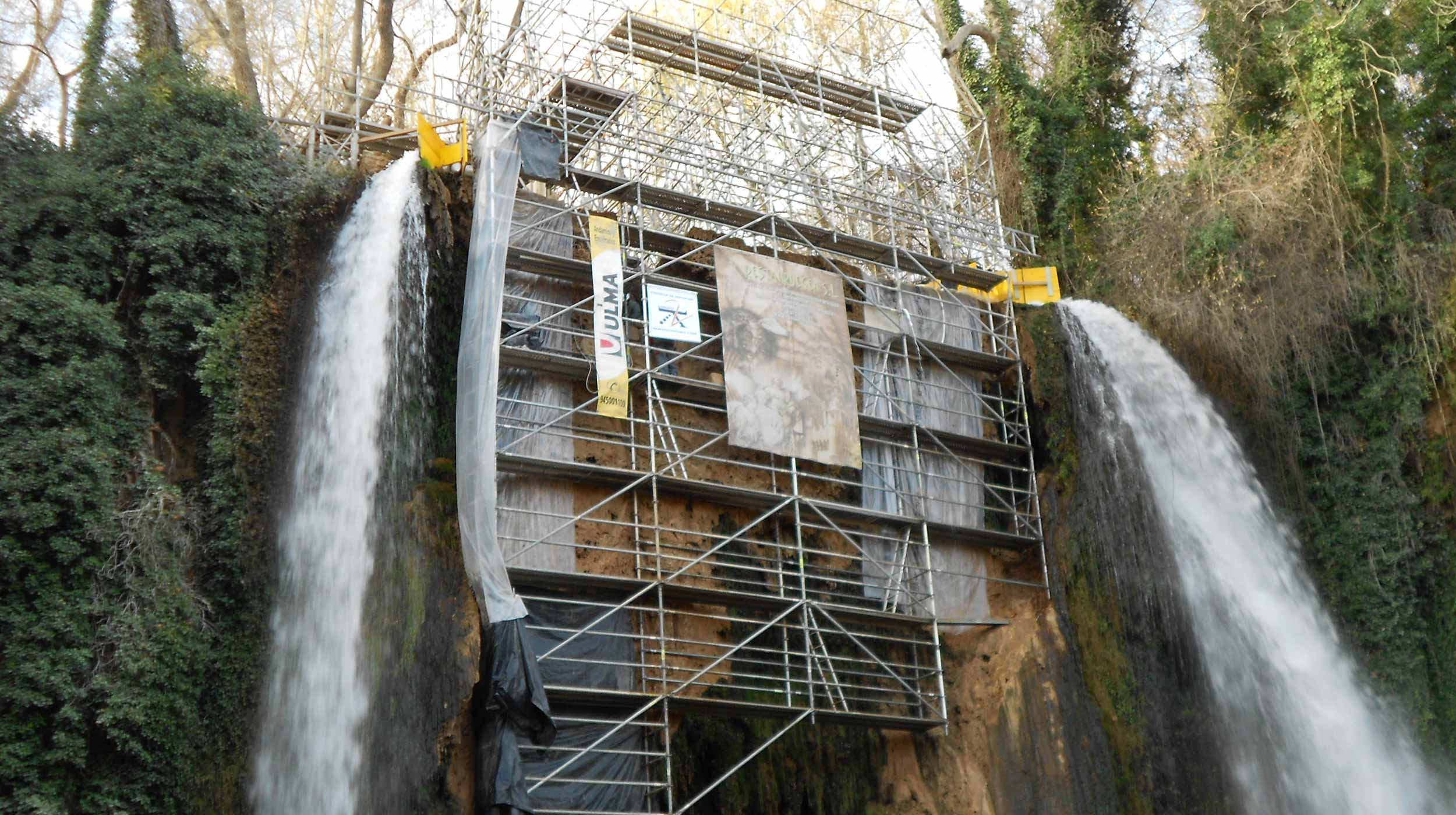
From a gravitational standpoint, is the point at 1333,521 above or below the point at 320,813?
above

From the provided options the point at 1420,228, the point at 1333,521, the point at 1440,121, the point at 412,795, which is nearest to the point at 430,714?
the point at 412,795

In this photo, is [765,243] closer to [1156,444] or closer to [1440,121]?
[1156,444]

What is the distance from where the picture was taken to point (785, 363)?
15.3 metres

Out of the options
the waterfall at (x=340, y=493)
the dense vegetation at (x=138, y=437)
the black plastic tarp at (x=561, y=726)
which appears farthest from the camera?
the black plastic tarp at (x=561, y=726)

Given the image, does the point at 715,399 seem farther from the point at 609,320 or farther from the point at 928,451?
the point at 928,451

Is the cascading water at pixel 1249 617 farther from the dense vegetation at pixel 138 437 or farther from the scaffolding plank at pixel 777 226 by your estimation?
the dense vegetation at pixel 138 437

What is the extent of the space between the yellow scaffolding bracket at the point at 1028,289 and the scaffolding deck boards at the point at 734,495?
10.2 feet

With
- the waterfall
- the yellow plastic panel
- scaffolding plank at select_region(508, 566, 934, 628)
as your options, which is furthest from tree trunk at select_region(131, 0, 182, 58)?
the yellow plastic panel

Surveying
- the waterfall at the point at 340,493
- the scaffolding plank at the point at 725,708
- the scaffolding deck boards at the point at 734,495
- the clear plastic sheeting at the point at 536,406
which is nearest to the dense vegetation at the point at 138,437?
the waterfall at the point at 340,493

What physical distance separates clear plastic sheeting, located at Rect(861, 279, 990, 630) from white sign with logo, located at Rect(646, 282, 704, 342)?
2.22 m

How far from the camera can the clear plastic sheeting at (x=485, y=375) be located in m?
12.3

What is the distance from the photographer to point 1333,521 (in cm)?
1625

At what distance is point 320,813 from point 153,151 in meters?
6.34

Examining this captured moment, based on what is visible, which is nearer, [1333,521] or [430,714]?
[430,714]
